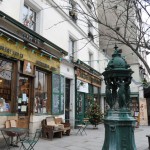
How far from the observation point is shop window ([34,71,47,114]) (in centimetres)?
1074

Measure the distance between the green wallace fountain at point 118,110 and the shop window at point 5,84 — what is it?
481 centimetres

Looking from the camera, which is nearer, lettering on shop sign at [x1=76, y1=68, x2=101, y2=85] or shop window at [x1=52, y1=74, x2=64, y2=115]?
shop window at [x1=52, y1=74, x2=64, y2=115]

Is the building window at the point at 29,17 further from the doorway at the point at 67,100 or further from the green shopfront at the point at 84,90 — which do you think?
the green shopfront at the point at 84,90

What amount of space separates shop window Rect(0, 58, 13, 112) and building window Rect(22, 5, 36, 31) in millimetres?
2386

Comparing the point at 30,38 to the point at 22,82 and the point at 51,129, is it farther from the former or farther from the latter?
the point at 51,129

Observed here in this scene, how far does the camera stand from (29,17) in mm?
10938

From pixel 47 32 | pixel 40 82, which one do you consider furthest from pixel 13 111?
pixel 47 32

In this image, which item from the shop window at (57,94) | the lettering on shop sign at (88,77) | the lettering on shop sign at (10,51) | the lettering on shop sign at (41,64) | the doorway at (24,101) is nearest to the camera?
the lettering on shop sign at (10,51)

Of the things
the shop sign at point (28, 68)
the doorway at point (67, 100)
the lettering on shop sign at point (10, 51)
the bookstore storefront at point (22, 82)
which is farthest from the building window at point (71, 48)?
the lettering on shop sign at point (10, 51)

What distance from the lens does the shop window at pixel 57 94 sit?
11.7 meters

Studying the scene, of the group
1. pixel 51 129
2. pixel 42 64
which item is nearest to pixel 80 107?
pixel 42 64

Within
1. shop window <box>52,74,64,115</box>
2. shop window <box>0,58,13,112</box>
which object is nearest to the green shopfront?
shop window <box>52,74,64,115</box>

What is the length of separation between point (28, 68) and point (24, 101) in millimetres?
1376

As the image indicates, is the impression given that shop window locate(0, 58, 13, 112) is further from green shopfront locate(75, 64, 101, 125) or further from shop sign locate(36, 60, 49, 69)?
green shopfront locate(75, 64, 101, 125)
